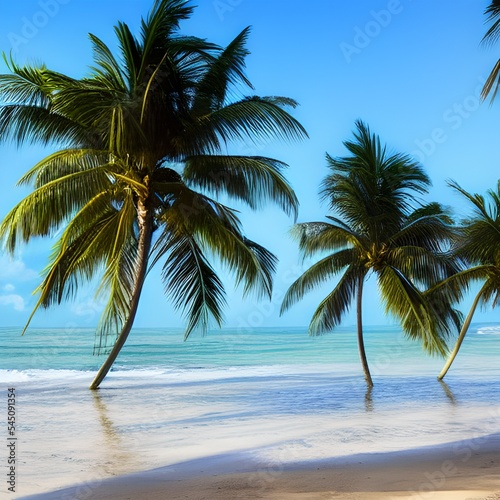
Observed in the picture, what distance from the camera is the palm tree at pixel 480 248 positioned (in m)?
17.1

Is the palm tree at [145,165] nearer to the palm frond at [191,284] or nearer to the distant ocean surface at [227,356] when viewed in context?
the palm frond at [191,284]

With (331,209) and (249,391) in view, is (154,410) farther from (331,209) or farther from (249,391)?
(331,209)

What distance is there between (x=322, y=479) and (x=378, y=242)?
11182mm

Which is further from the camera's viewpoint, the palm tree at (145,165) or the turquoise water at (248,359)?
the turquoise water at (248,359)

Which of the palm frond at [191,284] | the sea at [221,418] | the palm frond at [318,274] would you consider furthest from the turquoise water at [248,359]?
the palm frond at [191,284]

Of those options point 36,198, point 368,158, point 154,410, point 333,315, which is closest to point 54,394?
point 154,410

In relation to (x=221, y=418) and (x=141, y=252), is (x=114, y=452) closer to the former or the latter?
(x=221, y=418)

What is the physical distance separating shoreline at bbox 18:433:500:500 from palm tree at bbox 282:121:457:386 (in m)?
8.81

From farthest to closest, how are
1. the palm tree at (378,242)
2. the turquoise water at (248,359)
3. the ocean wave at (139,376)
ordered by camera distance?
1. the turquoise water at (248,359)
2. the ocean wave at (139,376)
3. the palm tree at (378,242)

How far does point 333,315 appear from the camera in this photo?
17859 millimetres

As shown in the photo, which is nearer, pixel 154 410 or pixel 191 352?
pixel 154 410

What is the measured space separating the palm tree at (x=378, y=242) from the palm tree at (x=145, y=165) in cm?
294

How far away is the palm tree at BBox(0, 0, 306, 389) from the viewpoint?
45.5ft

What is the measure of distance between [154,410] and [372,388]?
660 centimetres
